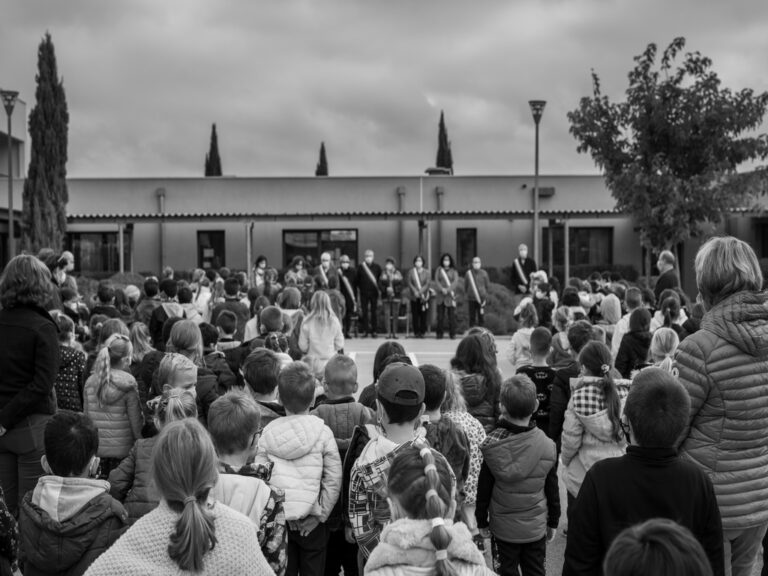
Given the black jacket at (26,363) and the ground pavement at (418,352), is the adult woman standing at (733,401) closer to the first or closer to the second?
the black jacket at (26,363)

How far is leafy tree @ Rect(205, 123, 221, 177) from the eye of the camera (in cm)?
5709

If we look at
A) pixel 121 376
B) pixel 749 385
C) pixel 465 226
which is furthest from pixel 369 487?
pixel 465 226

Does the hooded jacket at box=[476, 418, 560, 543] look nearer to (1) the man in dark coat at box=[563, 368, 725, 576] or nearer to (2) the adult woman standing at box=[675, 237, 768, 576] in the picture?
(2) the adult woman standing at box=[675, 237, 768, 576]

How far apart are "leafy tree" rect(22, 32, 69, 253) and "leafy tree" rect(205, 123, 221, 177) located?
77.8ft

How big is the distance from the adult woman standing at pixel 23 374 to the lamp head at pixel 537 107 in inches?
735

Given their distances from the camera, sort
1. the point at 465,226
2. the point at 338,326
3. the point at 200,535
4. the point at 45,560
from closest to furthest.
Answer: the point at 200,535 < the point at 45,560 < the point at 338,326 < the point at 465,226

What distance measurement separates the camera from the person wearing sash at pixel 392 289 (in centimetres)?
1967

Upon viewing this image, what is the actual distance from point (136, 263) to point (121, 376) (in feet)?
90.6

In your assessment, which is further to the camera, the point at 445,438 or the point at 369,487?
the point at 445,438

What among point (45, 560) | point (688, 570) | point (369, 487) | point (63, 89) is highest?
point (63, 89)

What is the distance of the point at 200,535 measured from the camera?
109 inches

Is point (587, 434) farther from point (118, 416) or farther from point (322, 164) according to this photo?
point (322, 164)

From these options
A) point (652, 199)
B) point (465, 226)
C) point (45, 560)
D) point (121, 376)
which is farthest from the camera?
point (465, 226)

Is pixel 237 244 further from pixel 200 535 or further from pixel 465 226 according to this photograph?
pixel 200 535
